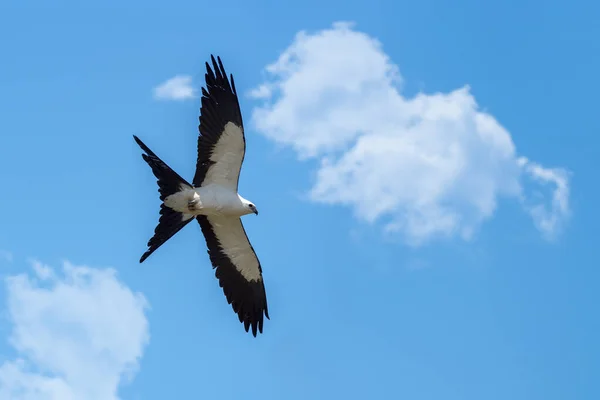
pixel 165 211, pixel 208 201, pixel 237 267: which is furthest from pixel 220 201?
pixel 237 267

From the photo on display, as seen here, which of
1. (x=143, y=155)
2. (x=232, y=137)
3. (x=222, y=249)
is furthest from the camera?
(x=222, y=249)

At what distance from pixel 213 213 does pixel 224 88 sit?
2290mm

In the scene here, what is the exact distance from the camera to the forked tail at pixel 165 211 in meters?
14.7

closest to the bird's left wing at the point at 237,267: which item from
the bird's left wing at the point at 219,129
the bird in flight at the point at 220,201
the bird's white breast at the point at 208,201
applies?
the bird in flight at the point at 220,201

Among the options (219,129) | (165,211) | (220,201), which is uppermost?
(219,129)

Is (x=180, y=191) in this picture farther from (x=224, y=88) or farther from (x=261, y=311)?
(x=261, y=311)

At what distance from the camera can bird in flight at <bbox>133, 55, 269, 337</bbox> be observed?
15.1 meters

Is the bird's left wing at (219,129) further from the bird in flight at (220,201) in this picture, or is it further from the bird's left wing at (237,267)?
the bird's left wing at (237,267)

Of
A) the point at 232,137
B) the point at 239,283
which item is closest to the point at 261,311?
the point at 239,283

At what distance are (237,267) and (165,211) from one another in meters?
2.23

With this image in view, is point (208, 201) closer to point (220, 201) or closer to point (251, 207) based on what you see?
point (220, 201)

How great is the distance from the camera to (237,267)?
16703mm

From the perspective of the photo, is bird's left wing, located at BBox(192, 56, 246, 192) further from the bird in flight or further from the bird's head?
the bird's head

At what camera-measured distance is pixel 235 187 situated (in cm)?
1602
